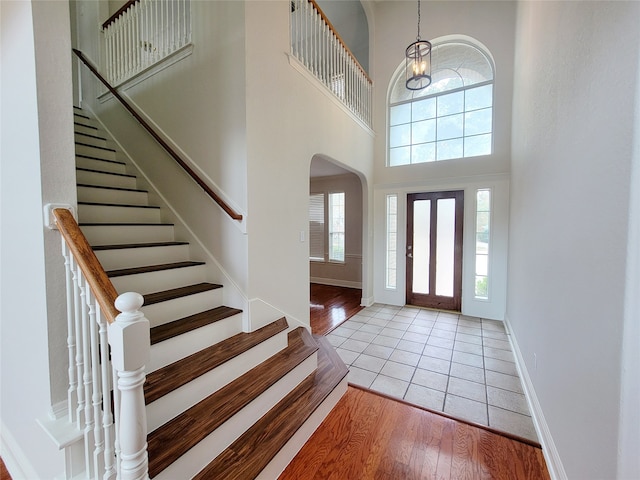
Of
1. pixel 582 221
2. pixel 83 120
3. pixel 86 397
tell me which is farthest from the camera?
pixel 83 120

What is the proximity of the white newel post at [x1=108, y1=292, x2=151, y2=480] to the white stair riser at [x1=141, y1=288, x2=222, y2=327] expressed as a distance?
102 cm

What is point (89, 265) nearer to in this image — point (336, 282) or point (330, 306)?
point (330, 306)

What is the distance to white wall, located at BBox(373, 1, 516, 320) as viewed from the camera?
380cm

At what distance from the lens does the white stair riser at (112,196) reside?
2.41 metres

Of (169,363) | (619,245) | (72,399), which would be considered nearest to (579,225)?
(619,245)

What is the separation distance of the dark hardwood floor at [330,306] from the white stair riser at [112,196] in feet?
8.25

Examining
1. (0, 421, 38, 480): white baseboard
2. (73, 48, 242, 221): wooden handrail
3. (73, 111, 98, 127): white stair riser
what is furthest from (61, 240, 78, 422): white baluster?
(73, 111, 98, 127): white stair riser

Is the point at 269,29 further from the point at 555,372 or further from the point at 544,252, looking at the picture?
the point at 555,372

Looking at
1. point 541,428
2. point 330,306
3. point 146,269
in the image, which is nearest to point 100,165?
point 146,269

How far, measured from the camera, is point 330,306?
15.2ft

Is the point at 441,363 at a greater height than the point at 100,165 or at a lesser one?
lesser

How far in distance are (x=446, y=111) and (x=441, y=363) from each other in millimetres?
3706

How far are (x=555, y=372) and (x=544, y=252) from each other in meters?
0.79

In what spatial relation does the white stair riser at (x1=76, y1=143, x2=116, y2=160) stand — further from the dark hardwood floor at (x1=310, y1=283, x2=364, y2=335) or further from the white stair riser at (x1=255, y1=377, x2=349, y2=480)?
the white stair riser at (x1=255, y1=377, x2=349, y2=480)
